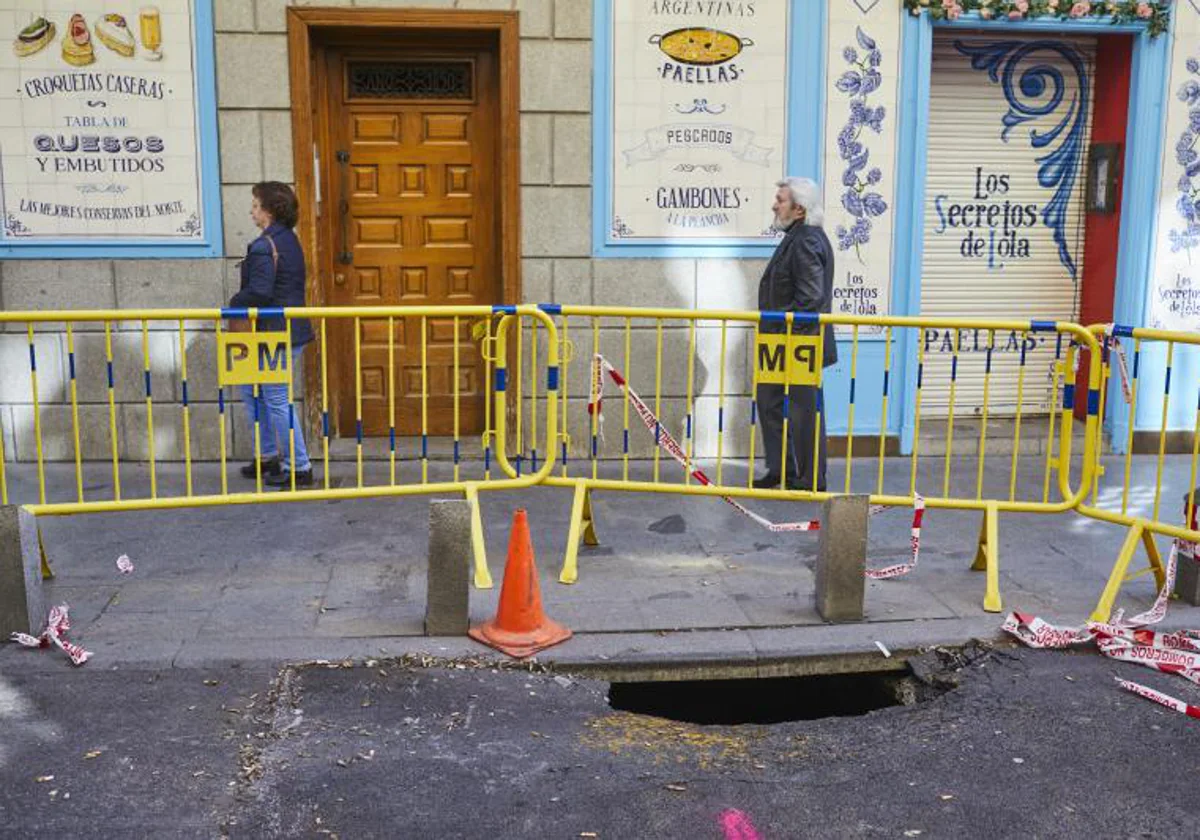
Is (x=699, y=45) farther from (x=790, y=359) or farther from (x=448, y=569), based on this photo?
(x=448, y=569)

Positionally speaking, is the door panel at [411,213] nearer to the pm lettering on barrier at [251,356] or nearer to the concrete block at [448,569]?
the pm lettering on barrier at [251,356]

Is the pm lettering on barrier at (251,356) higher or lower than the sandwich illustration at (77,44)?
lower

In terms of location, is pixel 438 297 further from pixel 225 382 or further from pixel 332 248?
pixel 225 382

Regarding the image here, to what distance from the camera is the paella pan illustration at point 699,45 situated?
27.9 feet

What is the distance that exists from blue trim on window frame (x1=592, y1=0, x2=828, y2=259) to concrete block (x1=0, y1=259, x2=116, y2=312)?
335 centimetres

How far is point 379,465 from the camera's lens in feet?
28.1

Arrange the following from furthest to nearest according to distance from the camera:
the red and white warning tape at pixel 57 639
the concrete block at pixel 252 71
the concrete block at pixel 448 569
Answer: the concrete block at pixel 252 71 → the concrete block at pixel 448 569 → the red and white warning tape at pixel 57 639

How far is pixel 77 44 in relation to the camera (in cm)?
815

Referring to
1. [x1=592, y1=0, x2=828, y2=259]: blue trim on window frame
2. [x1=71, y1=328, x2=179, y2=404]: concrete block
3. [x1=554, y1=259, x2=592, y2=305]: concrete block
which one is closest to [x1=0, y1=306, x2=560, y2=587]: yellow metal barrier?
[x1=71, y1=328, x2=179, y2=404]: concrete block

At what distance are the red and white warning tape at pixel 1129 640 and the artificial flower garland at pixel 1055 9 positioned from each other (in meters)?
4.82

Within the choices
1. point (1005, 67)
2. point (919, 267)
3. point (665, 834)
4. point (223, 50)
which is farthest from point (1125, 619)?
point (223, 50)

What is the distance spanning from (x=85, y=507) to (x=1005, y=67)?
708 cm

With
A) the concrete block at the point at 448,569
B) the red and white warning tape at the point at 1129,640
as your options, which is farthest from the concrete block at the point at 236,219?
the red and white warning tape at the point at 1129,640

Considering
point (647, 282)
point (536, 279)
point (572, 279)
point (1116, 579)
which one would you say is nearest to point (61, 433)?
point (536, 279)
